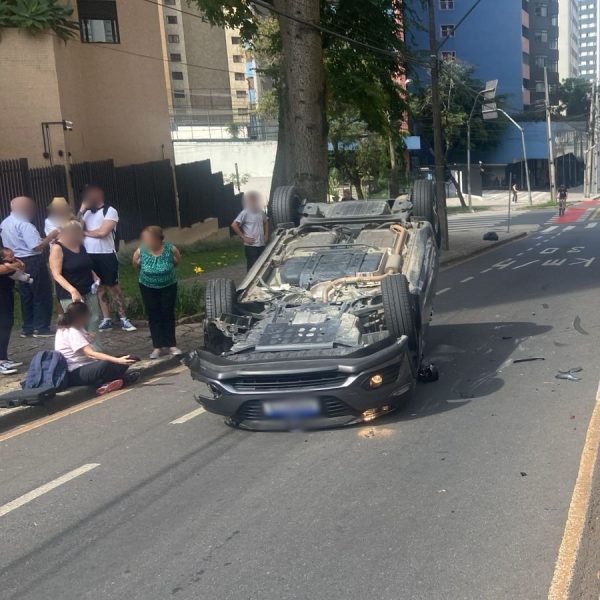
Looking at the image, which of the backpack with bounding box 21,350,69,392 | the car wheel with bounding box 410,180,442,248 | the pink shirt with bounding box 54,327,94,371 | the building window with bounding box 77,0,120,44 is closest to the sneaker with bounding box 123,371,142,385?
the pink shirt with bounding box 54,327,94,371

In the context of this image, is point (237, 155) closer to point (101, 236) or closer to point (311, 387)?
point (101, 236)

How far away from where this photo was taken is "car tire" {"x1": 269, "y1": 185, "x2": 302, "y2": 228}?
10.4m

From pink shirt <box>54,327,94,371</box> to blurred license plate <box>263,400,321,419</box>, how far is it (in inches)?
108

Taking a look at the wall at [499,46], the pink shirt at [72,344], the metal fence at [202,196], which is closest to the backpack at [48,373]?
the pink shirt at [72,344]

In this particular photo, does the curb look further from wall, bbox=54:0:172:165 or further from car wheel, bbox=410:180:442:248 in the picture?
car wheel, bbox=410:180:442:248

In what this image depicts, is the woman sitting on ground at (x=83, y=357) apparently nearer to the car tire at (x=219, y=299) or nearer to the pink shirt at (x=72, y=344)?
the pink shirt at (x=72, y=344)

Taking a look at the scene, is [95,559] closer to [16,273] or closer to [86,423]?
[86,423]

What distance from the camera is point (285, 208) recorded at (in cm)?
1039

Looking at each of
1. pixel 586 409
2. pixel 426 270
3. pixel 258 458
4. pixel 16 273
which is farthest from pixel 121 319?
pixel 586 409

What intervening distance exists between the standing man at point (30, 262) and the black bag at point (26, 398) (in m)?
3.17

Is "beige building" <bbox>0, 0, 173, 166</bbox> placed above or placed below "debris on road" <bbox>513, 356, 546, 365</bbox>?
above

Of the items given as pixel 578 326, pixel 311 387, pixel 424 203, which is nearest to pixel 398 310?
pixel 311 387

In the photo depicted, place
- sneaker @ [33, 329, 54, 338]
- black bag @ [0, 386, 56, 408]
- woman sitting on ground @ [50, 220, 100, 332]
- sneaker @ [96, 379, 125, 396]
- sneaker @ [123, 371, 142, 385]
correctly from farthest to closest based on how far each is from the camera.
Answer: sneaker @ [33, 329, 54, 338] < woman sitting on ground @ [50, 220, 100, 332] < sneaker @ [123, 371, 142, 385] < sneaker @ [96, 379, 125, 396] < black bag @ [0, 386, 56, 408]

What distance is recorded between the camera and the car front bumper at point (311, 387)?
6.39 meters
